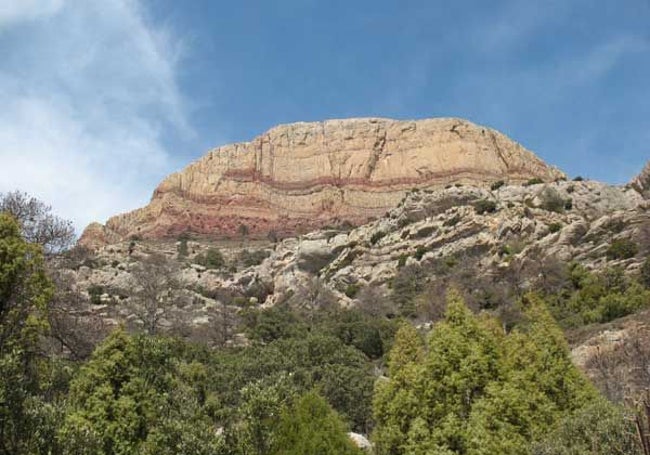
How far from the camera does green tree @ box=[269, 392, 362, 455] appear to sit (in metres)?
13.5

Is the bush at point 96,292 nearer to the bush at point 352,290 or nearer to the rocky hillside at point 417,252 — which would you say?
the rocky hillside at point 417,252

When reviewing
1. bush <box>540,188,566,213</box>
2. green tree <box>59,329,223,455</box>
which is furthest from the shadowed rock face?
green tree <box>59,329,223,455</box>

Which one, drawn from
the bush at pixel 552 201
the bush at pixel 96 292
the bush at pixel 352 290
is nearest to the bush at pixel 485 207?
the bush at pixel 552 201

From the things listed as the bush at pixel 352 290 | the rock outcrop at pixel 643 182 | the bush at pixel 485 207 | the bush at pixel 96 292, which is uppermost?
the rock outcrop at pixel 643 182

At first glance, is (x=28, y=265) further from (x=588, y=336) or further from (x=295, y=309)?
(x=295, y=309)

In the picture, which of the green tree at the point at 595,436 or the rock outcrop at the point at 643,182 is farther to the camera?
the rock outcrop at the point at 643,182

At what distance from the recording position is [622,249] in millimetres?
47281

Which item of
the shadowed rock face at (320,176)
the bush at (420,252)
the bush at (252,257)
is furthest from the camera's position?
the shadowed rock face at (320,176)

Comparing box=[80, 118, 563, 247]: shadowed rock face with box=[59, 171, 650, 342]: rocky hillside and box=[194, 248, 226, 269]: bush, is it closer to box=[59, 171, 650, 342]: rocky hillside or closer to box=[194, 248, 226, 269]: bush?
box=[194, 248, 226, 269]: bush

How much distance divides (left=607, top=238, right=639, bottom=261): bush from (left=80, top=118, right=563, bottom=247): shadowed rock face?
49634 millimetres

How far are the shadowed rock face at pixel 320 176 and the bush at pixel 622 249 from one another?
163ft

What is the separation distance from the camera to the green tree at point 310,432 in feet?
44.3

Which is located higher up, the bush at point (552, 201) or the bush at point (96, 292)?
the bush at point (552, 201)

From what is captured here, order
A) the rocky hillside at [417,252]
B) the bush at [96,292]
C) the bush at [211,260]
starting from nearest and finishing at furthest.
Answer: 1. the rocky hillside at [417,252]
2. the bush at [96,292]
3. the bush at [211,260]
